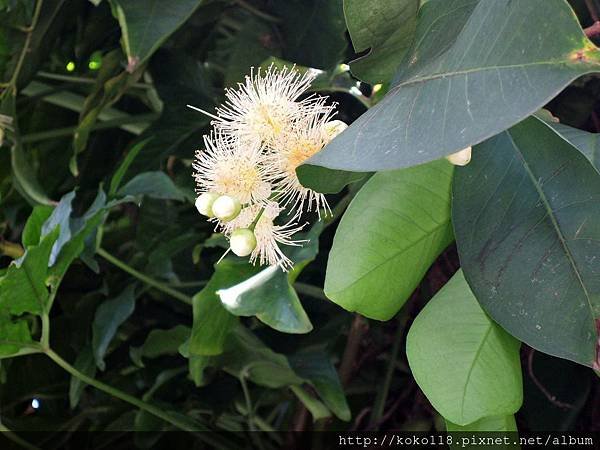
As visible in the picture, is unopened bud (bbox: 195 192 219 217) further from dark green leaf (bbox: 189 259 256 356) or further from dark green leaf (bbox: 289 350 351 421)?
dark green leaf (bbox: 289 350 351 421)

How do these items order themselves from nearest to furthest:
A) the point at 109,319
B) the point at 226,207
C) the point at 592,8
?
the point at 226,207, the point at 592,8, the point at 109,319

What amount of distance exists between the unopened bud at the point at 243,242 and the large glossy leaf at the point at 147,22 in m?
0.26

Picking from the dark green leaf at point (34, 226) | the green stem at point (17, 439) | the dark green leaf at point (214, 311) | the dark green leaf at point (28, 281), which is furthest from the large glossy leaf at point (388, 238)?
the green stem at point (17, 439)

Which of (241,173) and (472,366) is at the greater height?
(241,173)

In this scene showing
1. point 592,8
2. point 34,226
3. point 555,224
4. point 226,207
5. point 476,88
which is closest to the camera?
point 476,88

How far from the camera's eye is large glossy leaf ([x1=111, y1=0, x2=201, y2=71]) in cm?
75

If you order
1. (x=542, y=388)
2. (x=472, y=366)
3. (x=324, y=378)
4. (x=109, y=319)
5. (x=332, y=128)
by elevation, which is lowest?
(x=542, y=388)

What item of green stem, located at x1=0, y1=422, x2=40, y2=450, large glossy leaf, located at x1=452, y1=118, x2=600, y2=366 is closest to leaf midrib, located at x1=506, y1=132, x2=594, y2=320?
large glossy leaf, located at x1=452, y1=118, x2=600, y2=366

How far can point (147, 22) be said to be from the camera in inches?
29.9

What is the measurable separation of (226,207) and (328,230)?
1.35ft

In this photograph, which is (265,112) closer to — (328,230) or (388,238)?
(388,238)

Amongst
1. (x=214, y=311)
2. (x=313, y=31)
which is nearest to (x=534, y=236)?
(x=214, y=311)

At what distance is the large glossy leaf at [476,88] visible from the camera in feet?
1.12

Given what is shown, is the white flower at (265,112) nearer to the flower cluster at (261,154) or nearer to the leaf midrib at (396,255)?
the flower cluster at (261,154)
